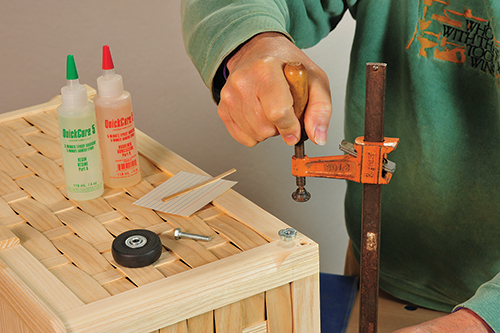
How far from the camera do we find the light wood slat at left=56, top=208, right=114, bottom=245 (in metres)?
0.67

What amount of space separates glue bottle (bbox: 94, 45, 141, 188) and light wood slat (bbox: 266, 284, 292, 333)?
29cm

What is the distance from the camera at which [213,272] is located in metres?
0.58

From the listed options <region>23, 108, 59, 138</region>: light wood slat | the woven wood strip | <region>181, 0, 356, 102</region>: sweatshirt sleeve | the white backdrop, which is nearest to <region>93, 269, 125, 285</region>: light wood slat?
the woven wood strip

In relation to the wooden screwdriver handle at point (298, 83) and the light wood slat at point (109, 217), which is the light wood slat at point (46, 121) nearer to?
the light wood slat at point (109, 217)

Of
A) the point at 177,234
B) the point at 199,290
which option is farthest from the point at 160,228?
the point at 199,290

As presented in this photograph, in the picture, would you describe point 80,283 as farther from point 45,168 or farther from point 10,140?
point 10,140

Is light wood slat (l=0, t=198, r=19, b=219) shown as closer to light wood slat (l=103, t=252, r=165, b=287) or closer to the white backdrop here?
light wood slat (l=103, t=252, r=165, b=287)

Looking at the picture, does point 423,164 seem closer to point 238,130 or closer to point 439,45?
point 439,45

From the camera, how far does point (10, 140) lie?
923mm

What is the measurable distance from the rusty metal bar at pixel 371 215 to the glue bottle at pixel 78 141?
37cm

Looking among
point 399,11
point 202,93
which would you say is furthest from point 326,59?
point 399,11

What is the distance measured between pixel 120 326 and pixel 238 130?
274 millimetres

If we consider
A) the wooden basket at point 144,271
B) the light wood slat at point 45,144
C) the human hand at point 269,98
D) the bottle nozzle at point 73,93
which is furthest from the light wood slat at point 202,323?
the light wood slat at point 45,144

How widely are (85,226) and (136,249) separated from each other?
0.11 metres
